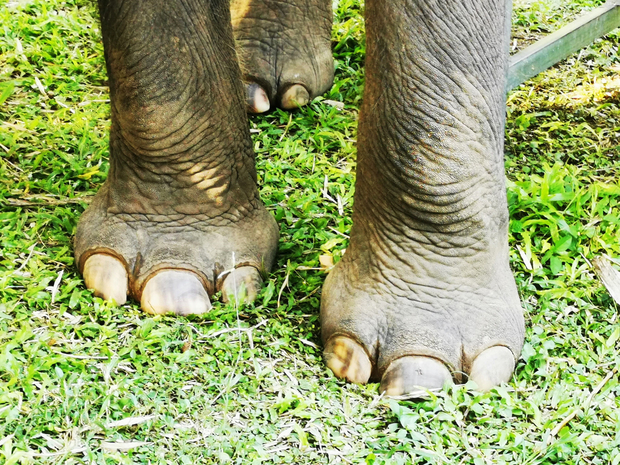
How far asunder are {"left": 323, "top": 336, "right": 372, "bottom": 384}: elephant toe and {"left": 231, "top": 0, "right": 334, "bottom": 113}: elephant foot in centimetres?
118

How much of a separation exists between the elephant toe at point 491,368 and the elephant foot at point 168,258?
52cm

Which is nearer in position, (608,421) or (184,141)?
(608,421)

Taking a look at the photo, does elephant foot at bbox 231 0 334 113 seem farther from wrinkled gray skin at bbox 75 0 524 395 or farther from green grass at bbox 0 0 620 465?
wrinkled gray skin at bbox 75 0 524 395

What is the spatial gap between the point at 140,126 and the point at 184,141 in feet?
0.32

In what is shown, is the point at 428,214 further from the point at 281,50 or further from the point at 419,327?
the point at 281,50

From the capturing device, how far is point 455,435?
5.50ft

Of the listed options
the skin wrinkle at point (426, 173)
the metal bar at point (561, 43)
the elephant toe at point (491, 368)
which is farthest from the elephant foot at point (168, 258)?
the metal bar at point (561, 43)

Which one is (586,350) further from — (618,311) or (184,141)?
(184,141)

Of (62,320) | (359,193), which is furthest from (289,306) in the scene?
(62,320)

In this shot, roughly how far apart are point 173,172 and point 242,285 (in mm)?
290

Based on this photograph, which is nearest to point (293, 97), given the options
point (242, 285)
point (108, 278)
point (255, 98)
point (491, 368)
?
point (255, 98)

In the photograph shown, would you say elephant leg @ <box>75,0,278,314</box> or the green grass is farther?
elephant leg @ <box>75,0,278,314</box>

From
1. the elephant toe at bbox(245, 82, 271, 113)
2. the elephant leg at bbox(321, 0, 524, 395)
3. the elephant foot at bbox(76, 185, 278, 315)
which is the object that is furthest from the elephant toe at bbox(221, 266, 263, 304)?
the elephant toe at bbox(245, 82, 271, 113)

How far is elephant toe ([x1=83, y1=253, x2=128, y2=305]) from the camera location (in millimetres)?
1956
